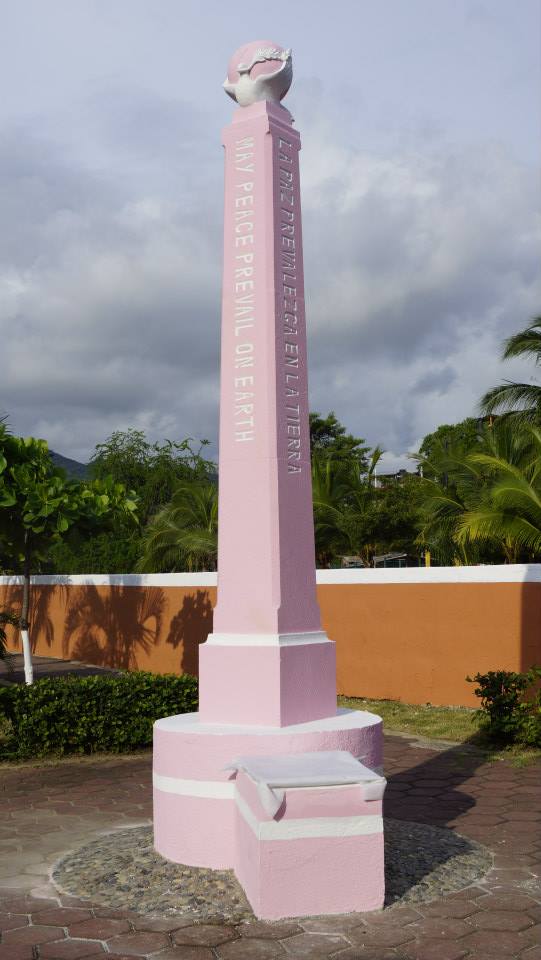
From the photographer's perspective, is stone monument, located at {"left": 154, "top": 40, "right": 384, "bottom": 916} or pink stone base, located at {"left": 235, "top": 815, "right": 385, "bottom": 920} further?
stone monument, located at {"left": 154, "top": 40, "right": 384, "bottom": 916}

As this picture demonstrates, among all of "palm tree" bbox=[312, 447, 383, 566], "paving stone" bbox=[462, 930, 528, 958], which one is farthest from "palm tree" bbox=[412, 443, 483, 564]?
"paving stone" bbox=[462, 930, 528, 958]

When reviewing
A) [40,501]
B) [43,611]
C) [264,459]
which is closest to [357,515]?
[43,611]

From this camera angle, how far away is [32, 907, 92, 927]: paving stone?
4723mm

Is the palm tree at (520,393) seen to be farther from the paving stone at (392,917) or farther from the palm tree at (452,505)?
the paving stone at (392,917)

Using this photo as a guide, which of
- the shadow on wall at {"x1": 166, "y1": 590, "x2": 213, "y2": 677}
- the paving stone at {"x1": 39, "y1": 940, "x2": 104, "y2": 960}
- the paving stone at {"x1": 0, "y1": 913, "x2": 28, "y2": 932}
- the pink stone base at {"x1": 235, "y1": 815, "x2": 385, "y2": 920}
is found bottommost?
the paving stone at {"x1": 0, "y1": 913, "x2": 28, "y2": 932}

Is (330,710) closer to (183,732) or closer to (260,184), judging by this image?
(183,732)

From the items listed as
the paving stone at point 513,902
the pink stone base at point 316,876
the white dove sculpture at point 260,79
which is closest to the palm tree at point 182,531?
the white dove sculpture at point 260,79

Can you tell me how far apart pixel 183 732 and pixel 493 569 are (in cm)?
665

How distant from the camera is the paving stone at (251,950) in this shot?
167 inches

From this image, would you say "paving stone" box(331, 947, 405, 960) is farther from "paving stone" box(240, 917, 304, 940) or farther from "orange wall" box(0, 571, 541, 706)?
"orange wall" box(0, 571, 541, 706)

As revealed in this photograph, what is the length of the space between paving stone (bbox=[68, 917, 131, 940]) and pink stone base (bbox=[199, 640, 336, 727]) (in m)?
1.51

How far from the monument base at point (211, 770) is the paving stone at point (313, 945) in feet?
3.54

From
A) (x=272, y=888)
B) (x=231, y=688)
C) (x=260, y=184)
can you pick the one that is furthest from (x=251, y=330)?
(x=272, y=888)

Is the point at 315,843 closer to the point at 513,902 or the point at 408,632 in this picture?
the point at 513,902
